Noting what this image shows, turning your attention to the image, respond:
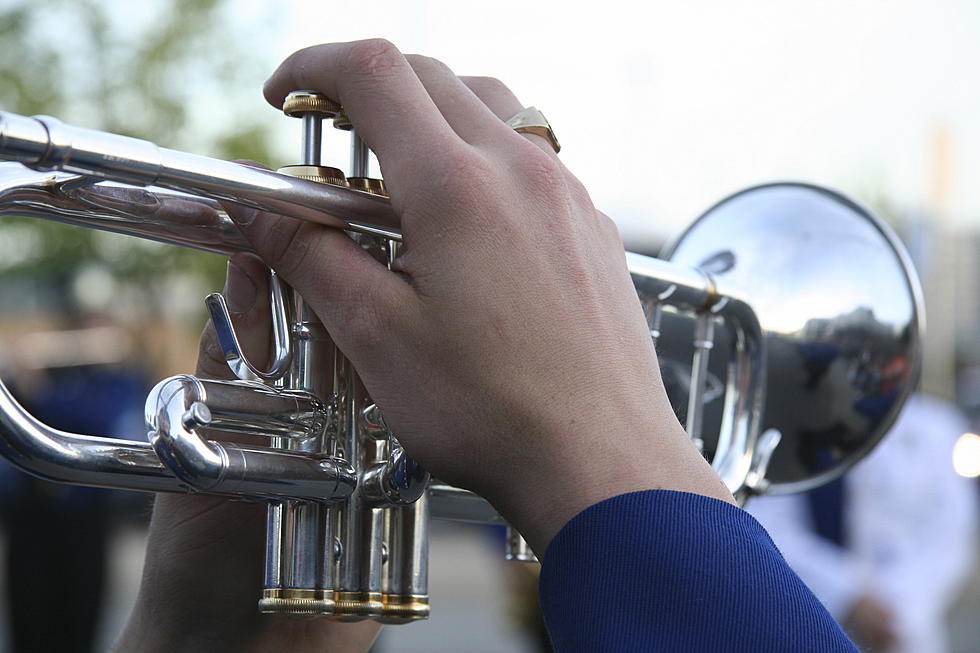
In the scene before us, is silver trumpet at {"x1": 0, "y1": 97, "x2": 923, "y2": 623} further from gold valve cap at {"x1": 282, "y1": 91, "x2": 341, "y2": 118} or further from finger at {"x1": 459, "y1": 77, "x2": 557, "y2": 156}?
finger at {"x1": 459, "y1": 77, "x2": 557, "y2": 156}

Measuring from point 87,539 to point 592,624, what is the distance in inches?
223

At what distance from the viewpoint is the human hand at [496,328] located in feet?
3.45

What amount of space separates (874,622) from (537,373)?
12.8ft

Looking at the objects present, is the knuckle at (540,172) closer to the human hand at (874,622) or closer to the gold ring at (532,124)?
the gold ring at (532,124)

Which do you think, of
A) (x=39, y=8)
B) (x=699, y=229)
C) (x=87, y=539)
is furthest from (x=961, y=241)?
(x=699, y=229)

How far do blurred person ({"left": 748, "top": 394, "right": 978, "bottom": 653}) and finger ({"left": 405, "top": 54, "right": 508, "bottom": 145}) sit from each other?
3.49m

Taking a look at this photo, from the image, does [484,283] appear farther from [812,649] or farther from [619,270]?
[812,649]

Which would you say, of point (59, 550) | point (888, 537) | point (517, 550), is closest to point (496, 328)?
Result: point (517, 550)

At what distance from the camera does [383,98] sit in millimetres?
1136

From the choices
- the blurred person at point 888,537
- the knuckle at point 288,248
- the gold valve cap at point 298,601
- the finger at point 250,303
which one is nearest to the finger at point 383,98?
the knuckle at point 288,248

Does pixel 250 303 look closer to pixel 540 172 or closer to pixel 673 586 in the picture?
pixel 540 172

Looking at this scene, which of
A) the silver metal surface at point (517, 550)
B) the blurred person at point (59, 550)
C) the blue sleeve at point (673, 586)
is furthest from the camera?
the blurred person at point (59, 550)

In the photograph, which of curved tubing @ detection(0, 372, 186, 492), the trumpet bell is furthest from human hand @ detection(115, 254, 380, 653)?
the trumpet bell

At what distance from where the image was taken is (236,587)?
1.49 metres
